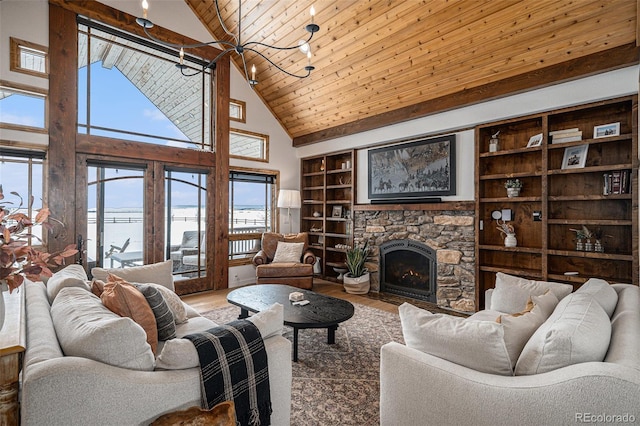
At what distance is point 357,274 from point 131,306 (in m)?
3.95

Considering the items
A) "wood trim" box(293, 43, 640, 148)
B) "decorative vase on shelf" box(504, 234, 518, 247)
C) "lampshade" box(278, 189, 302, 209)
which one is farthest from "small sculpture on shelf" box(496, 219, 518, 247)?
"lampshade" box(278, 189, 302, 209)

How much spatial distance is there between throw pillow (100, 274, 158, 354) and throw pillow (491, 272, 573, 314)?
2634 mm

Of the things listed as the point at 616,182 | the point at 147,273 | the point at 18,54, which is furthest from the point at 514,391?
the point at 18,54

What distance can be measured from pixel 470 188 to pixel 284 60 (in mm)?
3537

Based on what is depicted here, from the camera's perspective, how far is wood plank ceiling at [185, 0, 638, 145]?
10.4ft

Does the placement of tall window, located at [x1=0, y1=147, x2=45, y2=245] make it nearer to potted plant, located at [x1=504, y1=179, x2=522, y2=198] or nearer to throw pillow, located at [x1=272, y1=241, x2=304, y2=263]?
throw pillow, located at [x1=272, y1=241, x2=304, y2=263]

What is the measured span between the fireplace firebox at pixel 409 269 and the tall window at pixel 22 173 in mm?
4695

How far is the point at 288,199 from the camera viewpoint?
6.14 m

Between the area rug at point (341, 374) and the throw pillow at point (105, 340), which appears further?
the area rug at point (341, 374)

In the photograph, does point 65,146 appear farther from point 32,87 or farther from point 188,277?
point 188,277

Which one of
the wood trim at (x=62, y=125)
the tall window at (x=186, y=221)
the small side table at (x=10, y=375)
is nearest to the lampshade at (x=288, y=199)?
the tall window at (x=186, y=221)

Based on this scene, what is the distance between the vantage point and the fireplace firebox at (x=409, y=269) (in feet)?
15.6

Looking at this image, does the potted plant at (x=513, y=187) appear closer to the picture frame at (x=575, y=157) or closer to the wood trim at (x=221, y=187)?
the picture frame at (x=575, y=157)

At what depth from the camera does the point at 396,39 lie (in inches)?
160
